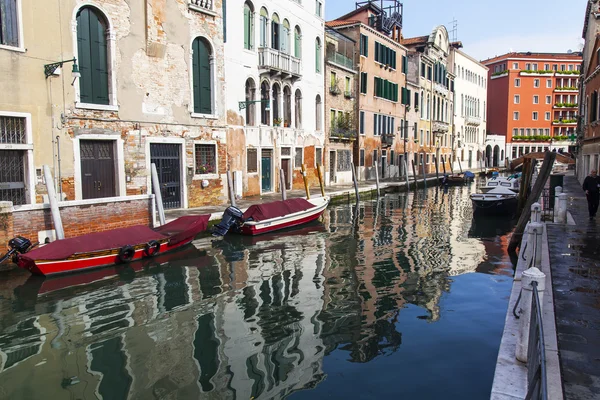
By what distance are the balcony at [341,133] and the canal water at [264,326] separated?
575 inches

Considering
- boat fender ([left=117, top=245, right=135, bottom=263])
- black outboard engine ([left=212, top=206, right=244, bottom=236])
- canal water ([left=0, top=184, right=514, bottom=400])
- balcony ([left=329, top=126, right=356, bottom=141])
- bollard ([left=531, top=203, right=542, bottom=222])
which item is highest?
balcony ([left=329, top=126, right=356, bottom=141])

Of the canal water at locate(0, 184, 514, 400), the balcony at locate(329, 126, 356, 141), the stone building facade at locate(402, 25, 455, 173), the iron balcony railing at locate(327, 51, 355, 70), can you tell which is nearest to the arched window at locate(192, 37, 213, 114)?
the canal water at locate(0, 184, 514, 400)

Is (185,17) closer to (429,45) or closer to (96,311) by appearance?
(96,311)

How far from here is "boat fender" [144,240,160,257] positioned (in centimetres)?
1080

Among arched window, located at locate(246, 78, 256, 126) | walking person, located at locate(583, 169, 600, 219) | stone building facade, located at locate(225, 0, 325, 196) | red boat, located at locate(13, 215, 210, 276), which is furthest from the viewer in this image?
arched window, located at locate(246, 78, 256, 126)

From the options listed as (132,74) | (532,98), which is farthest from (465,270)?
(532,98)

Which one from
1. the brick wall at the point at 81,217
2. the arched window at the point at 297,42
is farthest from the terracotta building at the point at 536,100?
the brick wall at the point at 81,217

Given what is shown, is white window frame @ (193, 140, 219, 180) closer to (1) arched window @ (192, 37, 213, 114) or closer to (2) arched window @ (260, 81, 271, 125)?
(1) arched window @ (192, 37, 213, 114)

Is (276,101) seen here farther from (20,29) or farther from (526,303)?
(526,303)

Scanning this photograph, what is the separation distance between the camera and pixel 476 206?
18.2 m

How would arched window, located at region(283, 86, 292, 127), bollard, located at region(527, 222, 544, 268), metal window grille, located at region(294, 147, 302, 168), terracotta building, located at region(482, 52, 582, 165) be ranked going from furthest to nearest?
terracotta building, located at region(482, 52, 582, 165) < metal window grille, located at region(294, 147, 302, 168) < arched window, located at region(283, 86, 292, 127) < bollard, located at region(527, 222, 544, 268)

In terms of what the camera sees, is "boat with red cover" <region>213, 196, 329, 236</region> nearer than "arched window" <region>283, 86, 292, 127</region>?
Yes

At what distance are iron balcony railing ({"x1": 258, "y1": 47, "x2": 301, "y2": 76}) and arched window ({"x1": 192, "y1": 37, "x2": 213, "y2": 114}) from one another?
305 centimetres

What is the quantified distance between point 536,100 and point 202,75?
165 ft
